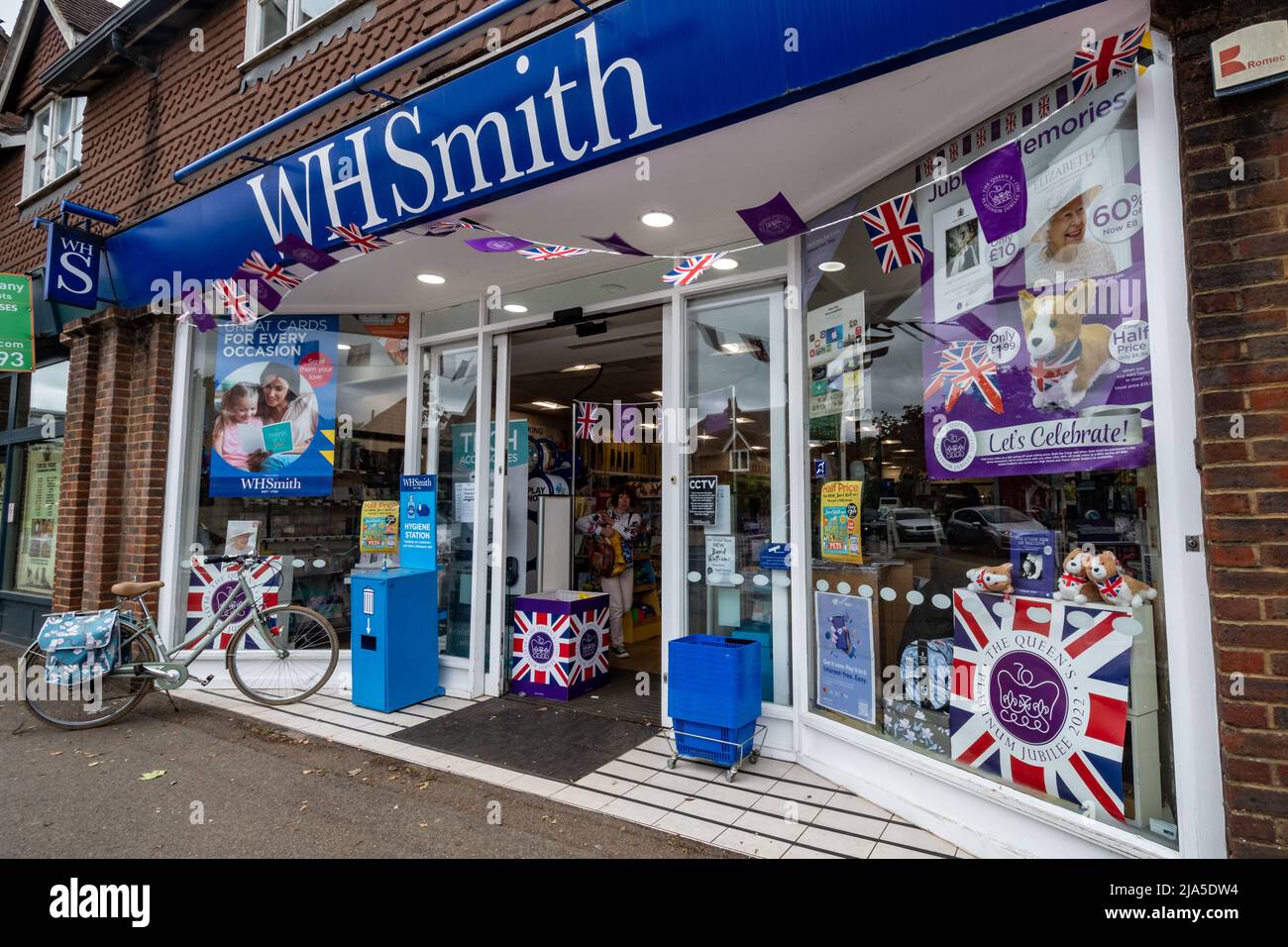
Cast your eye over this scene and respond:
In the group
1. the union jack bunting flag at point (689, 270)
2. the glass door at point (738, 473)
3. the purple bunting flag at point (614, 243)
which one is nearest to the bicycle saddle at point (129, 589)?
the glass door at point (738, 473)

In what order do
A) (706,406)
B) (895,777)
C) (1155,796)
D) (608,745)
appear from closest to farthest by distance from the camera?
(1155,796) → (895,777) → (608,745) → (706,406)

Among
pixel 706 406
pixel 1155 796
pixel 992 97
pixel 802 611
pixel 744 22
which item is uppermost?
pixel 744 22

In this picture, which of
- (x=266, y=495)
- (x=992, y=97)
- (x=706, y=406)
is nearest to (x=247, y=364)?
(x=266, y=495)

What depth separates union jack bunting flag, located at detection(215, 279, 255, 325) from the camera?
522cm

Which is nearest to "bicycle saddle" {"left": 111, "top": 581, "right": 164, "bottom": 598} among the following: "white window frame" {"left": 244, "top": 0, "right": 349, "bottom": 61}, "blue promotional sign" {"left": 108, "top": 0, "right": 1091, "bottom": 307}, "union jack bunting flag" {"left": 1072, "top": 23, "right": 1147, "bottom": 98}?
"blue promotional sign" {"left": 108, "top": 0, "right": 1091, "bottom": 307}

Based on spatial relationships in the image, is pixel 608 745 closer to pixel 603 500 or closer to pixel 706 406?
pixel 706 406

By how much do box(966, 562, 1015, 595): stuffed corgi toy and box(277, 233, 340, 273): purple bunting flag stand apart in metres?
4.35

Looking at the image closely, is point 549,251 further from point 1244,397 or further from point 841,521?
point 1244,397

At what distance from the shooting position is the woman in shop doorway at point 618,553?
6.77 m

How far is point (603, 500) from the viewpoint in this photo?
755cm

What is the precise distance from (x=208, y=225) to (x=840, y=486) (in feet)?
15.7

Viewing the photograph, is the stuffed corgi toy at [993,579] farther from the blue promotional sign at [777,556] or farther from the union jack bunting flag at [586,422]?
the union jack bunting flag at [586,422]

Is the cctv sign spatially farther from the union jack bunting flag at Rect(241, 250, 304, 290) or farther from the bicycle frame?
the bicycle frame

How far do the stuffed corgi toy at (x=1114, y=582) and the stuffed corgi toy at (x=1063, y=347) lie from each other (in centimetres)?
61
